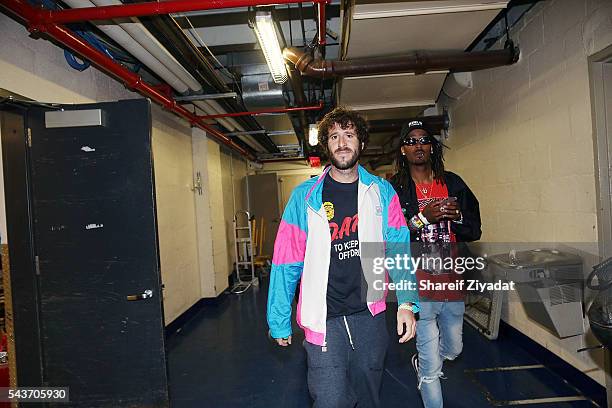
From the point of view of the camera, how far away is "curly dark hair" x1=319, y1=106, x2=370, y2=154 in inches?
67.4

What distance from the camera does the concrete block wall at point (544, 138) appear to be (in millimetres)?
2090

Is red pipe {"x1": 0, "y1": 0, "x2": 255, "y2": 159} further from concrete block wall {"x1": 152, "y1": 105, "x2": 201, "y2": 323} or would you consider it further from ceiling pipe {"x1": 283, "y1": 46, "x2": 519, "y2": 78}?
ceiling pipe {"x1": 283, "y1": 46, "x2": 519, "y2": 78}

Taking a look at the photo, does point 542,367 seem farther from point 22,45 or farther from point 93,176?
point 22,45

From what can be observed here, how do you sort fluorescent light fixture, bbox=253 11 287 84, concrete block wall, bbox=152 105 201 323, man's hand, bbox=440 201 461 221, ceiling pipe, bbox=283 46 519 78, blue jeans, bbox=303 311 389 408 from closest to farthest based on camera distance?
1. blue jeans, bbox=303 311 389 408
2. man's hand, bbox=440 201 461 221
3. fluorescent light fixture, bbox=253 11 287 84
4. ceiling pipe, bbox=283 46 519 78
5. concrete block wall, bbox=152 105 201 323

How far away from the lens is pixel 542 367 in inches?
104

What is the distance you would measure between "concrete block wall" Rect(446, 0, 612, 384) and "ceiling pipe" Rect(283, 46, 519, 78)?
0.69 feet

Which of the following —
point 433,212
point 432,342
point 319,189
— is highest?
point 319,189

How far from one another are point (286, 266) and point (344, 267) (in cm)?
28

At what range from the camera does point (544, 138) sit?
2.50 m

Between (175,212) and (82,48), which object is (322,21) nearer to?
(82,48)

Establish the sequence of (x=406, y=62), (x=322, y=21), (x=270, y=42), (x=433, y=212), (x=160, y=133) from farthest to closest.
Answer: (x=160, y=133), (x=406, y=62), (x=270, y=42), (x=322, y=21), (x=433, y=212)

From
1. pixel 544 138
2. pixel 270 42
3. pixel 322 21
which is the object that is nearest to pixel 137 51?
pixel 270 42

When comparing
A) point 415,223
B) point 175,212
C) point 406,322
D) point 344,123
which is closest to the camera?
point 406,322

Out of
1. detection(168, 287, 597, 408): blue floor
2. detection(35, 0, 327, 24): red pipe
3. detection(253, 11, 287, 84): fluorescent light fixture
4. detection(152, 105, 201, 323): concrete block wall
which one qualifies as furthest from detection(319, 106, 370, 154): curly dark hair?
detection(152, 105, 201, 323): concrete block wall
